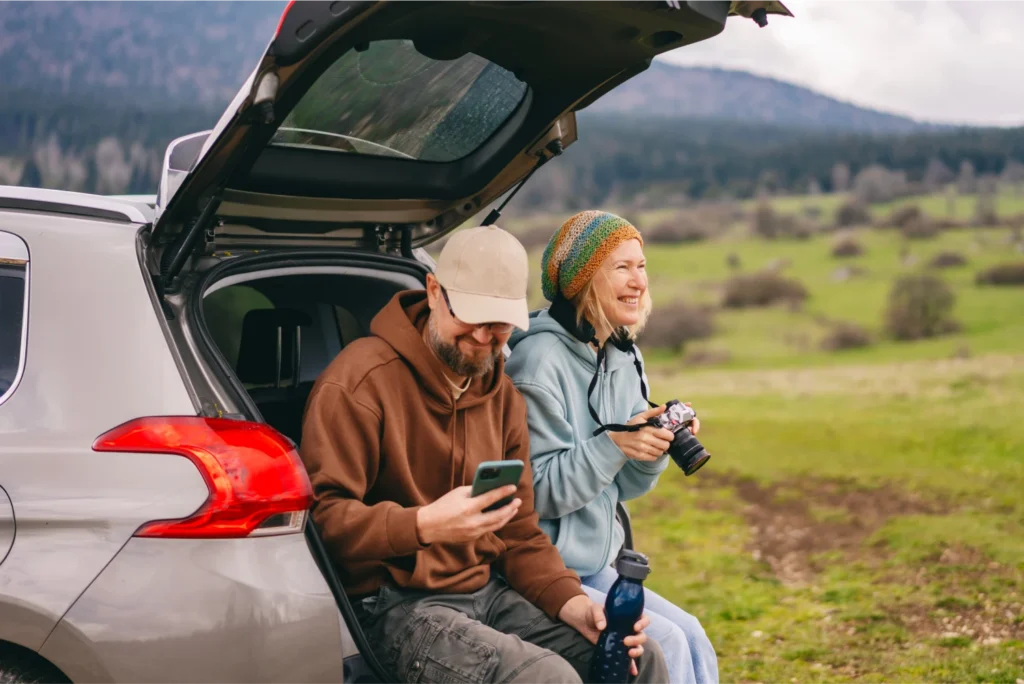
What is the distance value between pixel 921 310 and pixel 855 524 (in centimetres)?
2846

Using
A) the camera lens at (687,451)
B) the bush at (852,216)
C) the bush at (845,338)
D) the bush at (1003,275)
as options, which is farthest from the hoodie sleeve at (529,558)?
the bush at (852,216)

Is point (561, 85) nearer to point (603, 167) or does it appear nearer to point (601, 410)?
point (601, 410)

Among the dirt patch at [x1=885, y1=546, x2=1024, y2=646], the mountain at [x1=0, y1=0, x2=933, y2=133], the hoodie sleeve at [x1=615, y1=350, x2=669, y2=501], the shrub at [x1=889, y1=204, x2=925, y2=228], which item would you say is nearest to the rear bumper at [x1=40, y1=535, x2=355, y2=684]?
the hoodie sleeve at [x1=615, y1=350, x2=669, y2=501]

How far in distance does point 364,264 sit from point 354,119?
55 cm

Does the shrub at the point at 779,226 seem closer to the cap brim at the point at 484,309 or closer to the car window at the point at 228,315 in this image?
the car window at the point at 228,315

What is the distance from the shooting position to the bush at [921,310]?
35031mm

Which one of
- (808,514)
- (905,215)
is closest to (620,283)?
(808,514)

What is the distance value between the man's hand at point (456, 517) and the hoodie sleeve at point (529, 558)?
46cm

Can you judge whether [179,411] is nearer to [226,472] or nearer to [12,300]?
[226,472]

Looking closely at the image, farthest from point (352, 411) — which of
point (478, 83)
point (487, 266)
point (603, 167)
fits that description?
point (603, 167)

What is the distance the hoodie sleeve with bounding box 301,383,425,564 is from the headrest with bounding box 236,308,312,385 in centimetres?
90

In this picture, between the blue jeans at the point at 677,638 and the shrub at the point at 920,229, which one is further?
the shrub at the point at 920,229

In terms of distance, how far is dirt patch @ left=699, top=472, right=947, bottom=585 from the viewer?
8344 mm

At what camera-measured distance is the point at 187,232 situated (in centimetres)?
254
